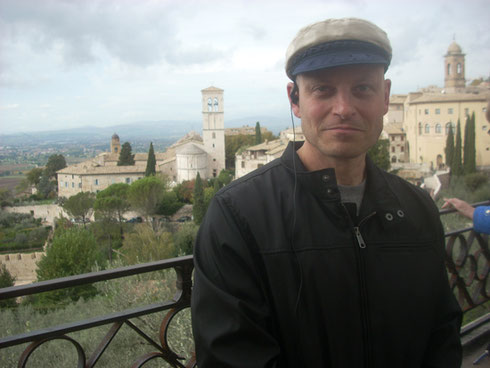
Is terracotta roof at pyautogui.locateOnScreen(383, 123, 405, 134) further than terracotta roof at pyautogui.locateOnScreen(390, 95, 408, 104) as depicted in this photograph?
No

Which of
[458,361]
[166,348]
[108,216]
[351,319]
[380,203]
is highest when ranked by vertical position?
[380,203]

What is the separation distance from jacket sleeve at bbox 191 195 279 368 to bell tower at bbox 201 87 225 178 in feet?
163

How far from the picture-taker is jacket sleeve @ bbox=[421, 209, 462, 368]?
4.37ft

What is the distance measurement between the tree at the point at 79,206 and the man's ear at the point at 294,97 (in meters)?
35.9

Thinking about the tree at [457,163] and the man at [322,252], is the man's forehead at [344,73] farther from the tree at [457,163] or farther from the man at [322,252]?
the tree at [457,163]

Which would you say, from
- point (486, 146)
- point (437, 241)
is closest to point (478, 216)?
point (437, 241)

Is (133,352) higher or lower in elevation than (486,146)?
lower

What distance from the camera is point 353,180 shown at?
4.47ft

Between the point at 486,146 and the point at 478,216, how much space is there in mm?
39278

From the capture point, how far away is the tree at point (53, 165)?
5275 centimetres

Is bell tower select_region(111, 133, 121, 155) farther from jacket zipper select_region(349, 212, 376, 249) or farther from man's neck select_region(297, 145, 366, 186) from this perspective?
jacket zipper select_region(349, 212, 376, 249)

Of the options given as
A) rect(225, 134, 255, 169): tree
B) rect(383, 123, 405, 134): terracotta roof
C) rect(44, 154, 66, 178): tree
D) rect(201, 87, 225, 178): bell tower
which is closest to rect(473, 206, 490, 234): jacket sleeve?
rect(383, 123, 405, 134): terracotta roof

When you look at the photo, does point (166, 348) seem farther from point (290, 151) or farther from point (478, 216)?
point (478, 216)

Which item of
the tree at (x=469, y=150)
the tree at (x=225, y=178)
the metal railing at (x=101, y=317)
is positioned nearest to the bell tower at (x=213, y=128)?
the tree at (x=225, y=178)
